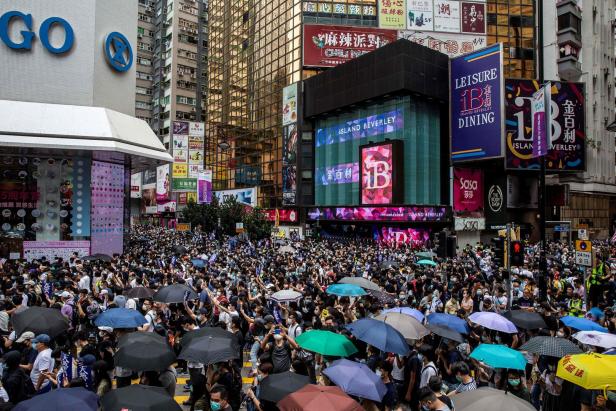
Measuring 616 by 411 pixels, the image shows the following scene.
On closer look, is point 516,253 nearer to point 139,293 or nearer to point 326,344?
point 326,344

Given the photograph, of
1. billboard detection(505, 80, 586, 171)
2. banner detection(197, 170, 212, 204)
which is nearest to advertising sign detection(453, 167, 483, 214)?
billboard detection(505, 80, 586, 171)

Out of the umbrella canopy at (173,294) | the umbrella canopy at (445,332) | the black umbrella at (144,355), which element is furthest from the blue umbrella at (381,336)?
the umbrella canopy at (173,294)

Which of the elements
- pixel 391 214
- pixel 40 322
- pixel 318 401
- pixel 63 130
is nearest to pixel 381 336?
pixel 318 401

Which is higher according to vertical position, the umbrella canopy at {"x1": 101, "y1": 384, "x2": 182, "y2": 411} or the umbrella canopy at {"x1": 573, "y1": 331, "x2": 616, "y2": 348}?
the umbrella canopy at {"x1": 101, "y1": 384, "x2": 182, "y2": 411}

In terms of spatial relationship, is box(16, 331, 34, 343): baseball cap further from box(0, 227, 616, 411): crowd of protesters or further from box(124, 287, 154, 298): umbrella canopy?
box(124, 287, 154, 298): umbrella canopy

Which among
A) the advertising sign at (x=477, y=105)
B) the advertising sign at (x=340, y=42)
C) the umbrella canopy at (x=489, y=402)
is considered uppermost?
the advertising sign at (x=340, y=42)

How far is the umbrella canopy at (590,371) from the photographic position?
5259 mm

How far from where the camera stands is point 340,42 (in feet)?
182

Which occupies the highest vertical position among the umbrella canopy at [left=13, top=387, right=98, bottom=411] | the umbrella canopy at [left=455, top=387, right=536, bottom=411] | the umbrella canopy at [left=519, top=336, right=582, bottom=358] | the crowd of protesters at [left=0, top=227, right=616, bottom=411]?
the umbrella canopy at [left=13, top=387, right=98, bottom=411]

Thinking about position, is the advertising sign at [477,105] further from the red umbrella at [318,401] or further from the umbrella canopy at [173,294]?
the red umbrella at [318,401]

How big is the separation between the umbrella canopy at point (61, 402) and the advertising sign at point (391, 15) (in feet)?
190

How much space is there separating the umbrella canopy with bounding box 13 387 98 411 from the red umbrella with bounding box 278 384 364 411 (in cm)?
189

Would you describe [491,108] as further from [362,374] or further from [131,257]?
[362,374]

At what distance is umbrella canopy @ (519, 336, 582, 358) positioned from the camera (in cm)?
675
